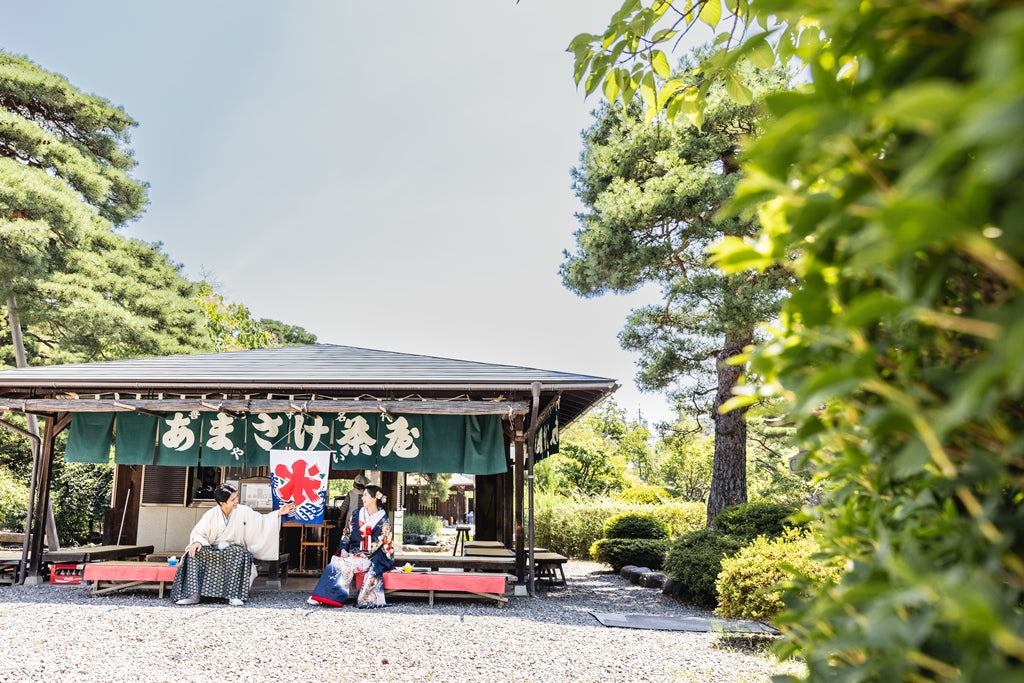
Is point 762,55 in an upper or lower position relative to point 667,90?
lower

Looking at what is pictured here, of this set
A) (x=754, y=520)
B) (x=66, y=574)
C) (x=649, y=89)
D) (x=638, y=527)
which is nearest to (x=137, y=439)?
(x=66, y=574)

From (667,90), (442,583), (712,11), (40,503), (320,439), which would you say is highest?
(712,11)

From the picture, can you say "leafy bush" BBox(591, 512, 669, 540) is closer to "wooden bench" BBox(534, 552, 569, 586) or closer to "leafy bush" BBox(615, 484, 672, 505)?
"wooden bench" BBox(534, 552, 569, 586)

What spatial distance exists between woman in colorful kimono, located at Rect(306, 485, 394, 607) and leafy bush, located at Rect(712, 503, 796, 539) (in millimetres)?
5078

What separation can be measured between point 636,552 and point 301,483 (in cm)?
753

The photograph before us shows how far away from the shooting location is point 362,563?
8.17 meters

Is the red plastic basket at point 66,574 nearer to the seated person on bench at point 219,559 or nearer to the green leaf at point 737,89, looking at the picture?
the seated person on bench at point 219,559

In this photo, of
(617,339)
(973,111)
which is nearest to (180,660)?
(973,111)

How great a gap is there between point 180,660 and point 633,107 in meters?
10.9

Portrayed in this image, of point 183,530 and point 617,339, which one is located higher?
point 617,339

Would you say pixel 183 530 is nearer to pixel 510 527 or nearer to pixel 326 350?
pixel 326 350

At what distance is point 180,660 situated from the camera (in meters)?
5.14

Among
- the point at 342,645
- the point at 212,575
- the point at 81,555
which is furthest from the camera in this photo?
the point at 81,555

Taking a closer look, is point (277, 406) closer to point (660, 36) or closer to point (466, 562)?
point (466, 562)
